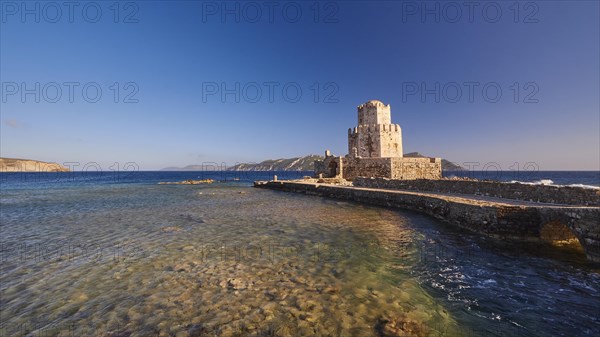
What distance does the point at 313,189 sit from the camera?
103ft

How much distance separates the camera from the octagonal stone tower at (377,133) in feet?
112

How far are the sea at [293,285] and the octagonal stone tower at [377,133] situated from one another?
23184mm

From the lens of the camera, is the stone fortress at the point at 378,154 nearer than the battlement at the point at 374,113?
Yes

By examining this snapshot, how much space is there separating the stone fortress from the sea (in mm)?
20222

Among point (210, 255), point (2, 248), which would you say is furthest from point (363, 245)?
point (2, 248)

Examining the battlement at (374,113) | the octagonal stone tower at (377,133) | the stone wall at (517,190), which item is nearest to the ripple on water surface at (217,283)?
the stone wall at (517,190)

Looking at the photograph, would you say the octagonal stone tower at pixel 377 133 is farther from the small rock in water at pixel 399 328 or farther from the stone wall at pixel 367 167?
the small rock in water at pixel 399 328

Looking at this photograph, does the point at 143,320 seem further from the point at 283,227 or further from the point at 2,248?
the point at 2,248

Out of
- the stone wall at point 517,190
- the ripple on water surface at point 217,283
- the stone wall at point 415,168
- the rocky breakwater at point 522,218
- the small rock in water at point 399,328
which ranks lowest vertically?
the small rock in water at point 399,328

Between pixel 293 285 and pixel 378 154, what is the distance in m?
29.7

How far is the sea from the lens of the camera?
489cm

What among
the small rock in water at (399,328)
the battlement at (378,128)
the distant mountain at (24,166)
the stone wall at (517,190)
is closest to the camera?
the small rock in water at (399,328)

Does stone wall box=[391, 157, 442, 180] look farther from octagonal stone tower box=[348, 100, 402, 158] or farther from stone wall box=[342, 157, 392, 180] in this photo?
octagonal stone tower box=[348, 100, 402, 158]

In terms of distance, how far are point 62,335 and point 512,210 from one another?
46.4 feet
